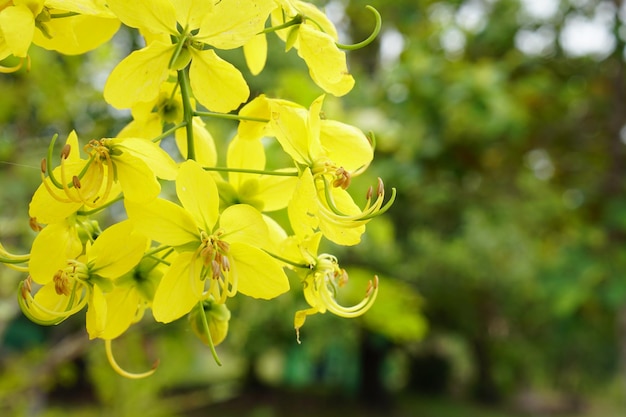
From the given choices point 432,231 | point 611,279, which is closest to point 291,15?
point 611,279

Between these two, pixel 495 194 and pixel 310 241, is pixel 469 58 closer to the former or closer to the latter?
pixel 495 194

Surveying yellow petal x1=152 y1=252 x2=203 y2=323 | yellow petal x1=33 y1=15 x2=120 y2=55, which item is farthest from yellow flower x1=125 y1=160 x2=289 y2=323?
yellow petal x1=33 y1=15 x2=120 y2=55

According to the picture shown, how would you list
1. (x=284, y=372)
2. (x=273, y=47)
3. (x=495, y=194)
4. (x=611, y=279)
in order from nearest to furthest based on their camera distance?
(x=611, y=279), (x=273, y=47), (x=495, y=194), (x=284, y=372)

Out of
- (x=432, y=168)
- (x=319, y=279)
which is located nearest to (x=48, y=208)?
(x=319, y=279)

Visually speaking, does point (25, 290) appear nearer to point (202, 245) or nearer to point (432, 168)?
point (202, 245)

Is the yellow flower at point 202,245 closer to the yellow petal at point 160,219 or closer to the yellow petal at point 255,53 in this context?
the yellow petal at point 160,219

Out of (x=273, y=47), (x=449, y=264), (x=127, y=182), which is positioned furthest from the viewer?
(x=449, y=264)

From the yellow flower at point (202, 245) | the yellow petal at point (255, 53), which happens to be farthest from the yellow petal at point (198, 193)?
the yellow petal at point (255, 53)
